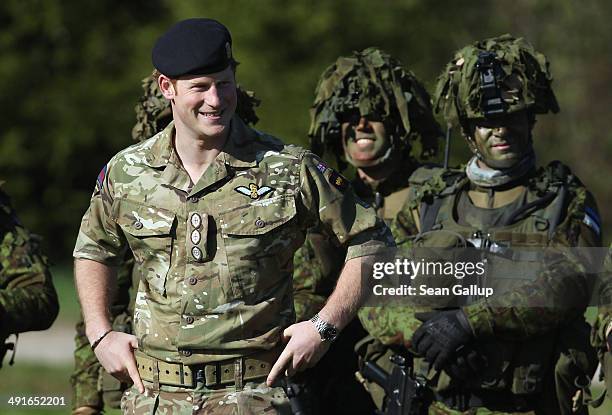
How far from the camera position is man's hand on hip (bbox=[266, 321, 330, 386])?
18.2 feet

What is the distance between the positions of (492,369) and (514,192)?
0.91 m

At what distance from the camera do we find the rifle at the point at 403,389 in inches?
313

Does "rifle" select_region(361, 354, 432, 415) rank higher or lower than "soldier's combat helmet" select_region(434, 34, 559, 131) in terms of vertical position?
lower

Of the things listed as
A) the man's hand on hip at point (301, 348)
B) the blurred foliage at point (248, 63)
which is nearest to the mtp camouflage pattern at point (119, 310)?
the man's hand on hip at point (301, 348)

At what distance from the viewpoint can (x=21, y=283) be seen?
8.27m

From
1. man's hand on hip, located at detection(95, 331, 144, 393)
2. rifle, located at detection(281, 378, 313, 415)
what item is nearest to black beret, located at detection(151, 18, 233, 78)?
man's hand on hip, located at detection(95, 331, 144, 393)

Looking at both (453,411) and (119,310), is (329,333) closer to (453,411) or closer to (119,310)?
(453,411)

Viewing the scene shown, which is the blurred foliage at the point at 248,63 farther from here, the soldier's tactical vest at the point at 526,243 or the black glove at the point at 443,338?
the black glove at the point at 443,338

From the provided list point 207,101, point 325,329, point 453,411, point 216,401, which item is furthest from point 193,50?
point 453,411

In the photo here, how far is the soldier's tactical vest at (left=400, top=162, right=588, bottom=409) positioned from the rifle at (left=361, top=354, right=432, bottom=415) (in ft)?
0.22

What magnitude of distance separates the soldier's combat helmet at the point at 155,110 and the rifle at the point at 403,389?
168 cm

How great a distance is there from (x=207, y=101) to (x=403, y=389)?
107 inches

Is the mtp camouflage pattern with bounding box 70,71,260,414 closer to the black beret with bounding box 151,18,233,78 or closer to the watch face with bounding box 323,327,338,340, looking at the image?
the black beret with bounding box 151,18,233,78

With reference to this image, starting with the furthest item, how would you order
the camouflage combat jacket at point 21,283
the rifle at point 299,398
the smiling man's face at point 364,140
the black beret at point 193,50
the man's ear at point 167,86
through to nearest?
1. the smiling man's face at point 364,140
2. the rifle at point 299,398
3. the camouflage combat jacket at point 21,283
4. the man's ear at point 167,86
5. the black beret at point 193,50
